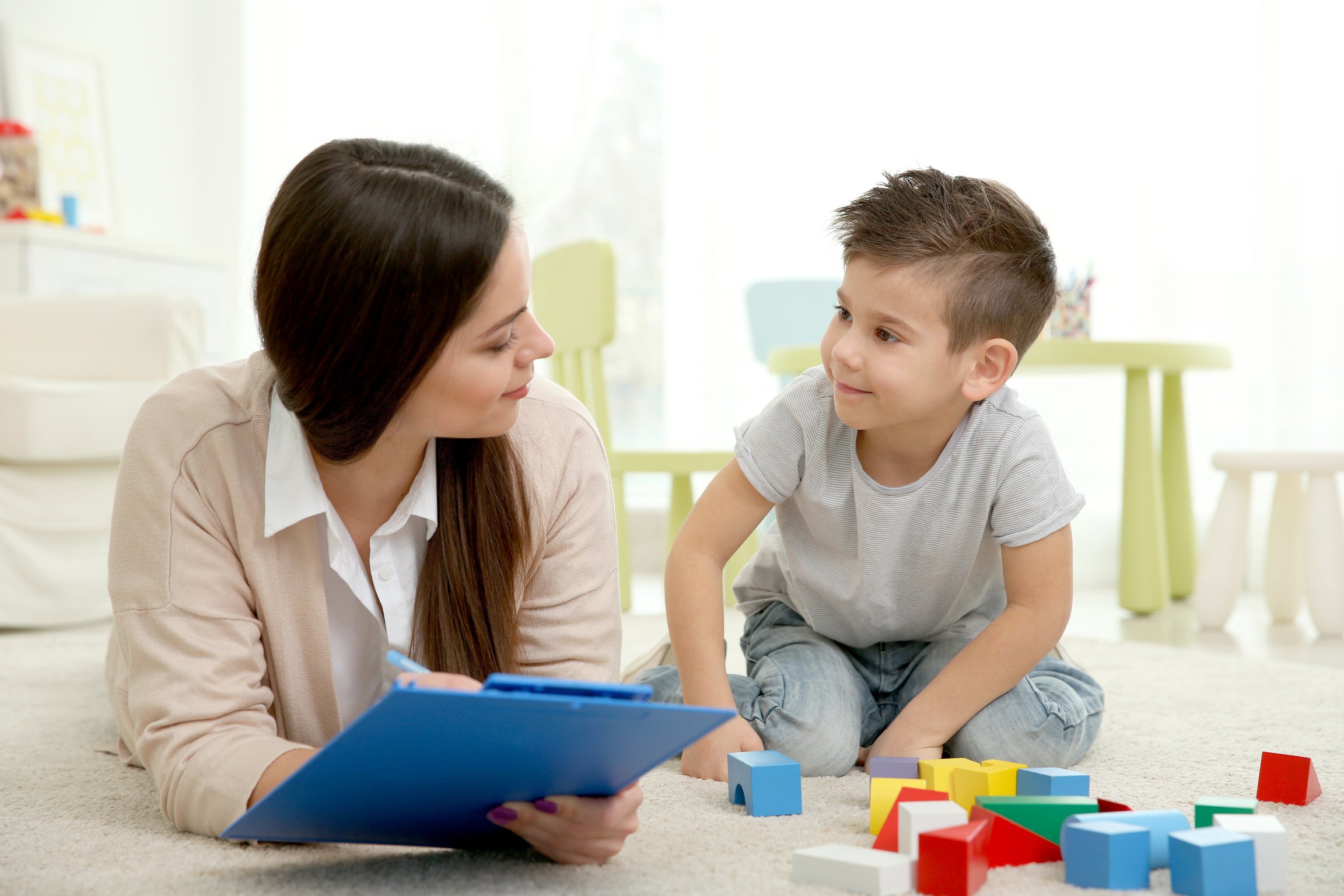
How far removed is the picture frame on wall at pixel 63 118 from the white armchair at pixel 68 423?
3.33ft

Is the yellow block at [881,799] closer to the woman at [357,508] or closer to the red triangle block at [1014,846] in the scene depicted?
the red triangle block at [1014,846]

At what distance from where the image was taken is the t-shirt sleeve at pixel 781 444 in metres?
1.21

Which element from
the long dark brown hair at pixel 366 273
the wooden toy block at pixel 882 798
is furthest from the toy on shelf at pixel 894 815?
the long dark brown hair at pixel 366 273

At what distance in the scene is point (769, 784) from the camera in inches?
39.2

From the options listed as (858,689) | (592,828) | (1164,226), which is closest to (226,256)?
(1164,226)

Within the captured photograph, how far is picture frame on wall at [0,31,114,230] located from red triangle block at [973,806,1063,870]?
3366 mm

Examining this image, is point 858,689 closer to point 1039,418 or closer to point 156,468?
point 1039,418

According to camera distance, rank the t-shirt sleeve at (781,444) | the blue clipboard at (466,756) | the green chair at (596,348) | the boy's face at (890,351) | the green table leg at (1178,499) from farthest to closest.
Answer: the green table leg at (1178,499) < the green chair at (596,348) < the t-shirt sleeve at (781,444) < the boy's face at (890,351) < the blue clipboard at (466,756)

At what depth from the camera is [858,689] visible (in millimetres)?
1291

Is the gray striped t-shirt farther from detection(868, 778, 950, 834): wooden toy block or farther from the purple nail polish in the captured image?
the purple nail polish

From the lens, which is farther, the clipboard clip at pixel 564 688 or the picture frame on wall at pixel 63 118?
the picture frame on wall at pixel 63 118

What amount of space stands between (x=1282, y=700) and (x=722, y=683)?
833 millimetres

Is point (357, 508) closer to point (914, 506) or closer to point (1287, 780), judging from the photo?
point (914, 506)

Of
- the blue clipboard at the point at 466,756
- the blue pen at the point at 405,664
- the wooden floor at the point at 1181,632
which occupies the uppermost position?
the blue pen at the point at 405,664
